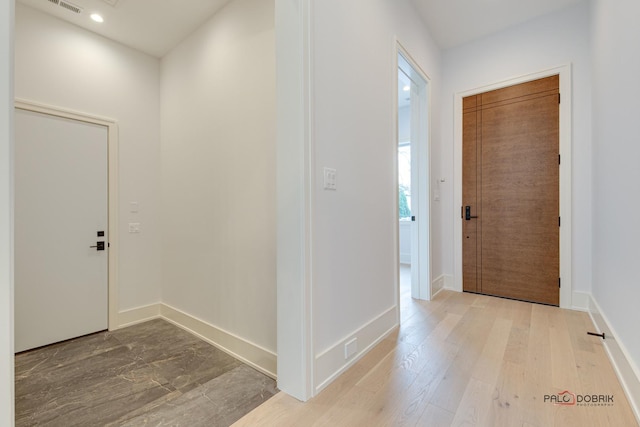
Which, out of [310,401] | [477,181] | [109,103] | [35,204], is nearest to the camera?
[310,401]

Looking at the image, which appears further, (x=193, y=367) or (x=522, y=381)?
(x=193, y=367)

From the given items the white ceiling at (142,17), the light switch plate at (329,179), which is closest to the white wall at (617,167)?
the light switch plate at (329,179)

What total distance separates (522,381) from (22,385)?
11.1 ft

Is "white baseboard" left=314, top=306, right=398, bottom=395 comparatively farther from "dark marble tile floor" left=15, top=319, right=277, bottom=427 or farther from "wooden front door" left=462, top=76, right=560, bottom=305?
"wooden front door" left=462, top=76, right=560, bottom=305

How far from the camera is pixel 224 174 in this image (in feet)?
8.41

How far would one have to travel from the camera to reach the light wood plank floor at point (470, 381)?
54.5 inches

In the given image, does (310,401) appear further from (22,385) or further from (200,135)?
(200,135)

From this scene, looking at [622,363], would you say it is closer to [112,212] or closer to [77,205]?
[112,212]

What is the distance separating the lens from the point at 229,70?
2520 millimetres

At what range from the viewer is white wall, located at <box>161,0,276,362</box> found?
2.19 meters

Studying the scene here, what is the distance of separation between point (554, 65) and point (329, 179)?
3091 millimetres

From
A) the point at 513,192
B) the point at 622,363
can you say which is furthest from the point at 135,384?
the point at 513,192

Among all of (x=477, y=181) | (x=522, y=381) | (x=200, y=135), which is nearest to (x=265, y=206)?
(x=200, y=135)

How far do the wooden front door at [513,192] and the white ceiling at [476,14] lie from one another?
2.33ft
